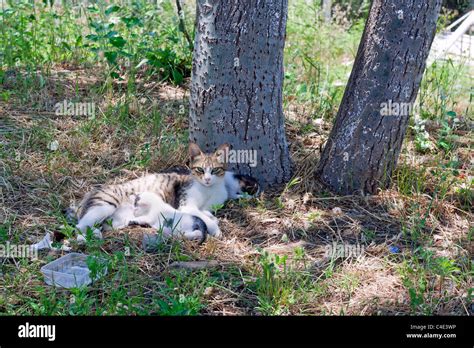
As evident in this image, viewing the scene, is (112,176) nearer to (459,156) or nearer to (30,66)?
(30,66)

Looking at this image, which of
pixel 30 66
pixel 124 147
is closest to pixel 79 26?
pixel 30 66

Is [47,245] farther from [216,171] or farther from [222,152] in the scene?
[222,152]

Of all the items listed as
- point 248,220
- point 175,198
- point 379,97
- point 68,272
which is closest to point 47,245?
point 68,272

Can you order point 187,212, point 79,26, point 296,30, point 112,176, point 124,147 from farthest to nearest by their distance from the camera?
point 296,30
point 79,26
point 124,147
point 112,176
point 187,212

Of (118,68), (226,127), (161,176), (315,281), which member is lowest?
(315,281)

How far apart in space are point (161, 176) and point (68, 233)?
1.00 metres

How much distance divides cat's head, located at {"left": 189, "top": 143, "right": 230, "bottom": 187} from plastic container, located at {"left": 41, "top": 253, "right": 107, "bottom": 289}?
122 centimetres

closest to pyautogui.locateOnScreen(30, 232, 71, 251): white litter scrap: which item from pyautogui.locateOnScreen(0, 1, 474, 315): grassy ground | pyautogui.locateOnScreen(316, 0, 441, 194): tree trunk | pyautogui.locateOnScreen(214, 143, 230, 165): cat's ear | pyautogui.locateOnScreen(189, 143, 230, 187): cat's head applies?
pyautogui.locateOnScreen(0, 1, 474, 315): grassy ground

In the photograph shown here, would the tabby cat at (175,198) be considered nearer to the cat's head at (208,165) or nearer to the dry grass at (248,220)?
the cat's head at (208,165)

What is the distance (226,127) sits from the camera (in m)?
4.89

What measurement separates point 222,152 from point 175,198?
0.53 meters

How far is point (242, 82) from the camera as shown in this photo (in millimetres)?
4730

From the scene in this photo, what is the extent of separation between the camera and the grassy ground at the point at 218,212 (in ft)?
11.6

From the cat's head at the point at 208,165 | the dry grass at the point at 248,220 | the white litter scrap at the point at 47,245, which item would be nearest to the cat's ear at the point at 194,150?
the cat's head at the point at 208,165
